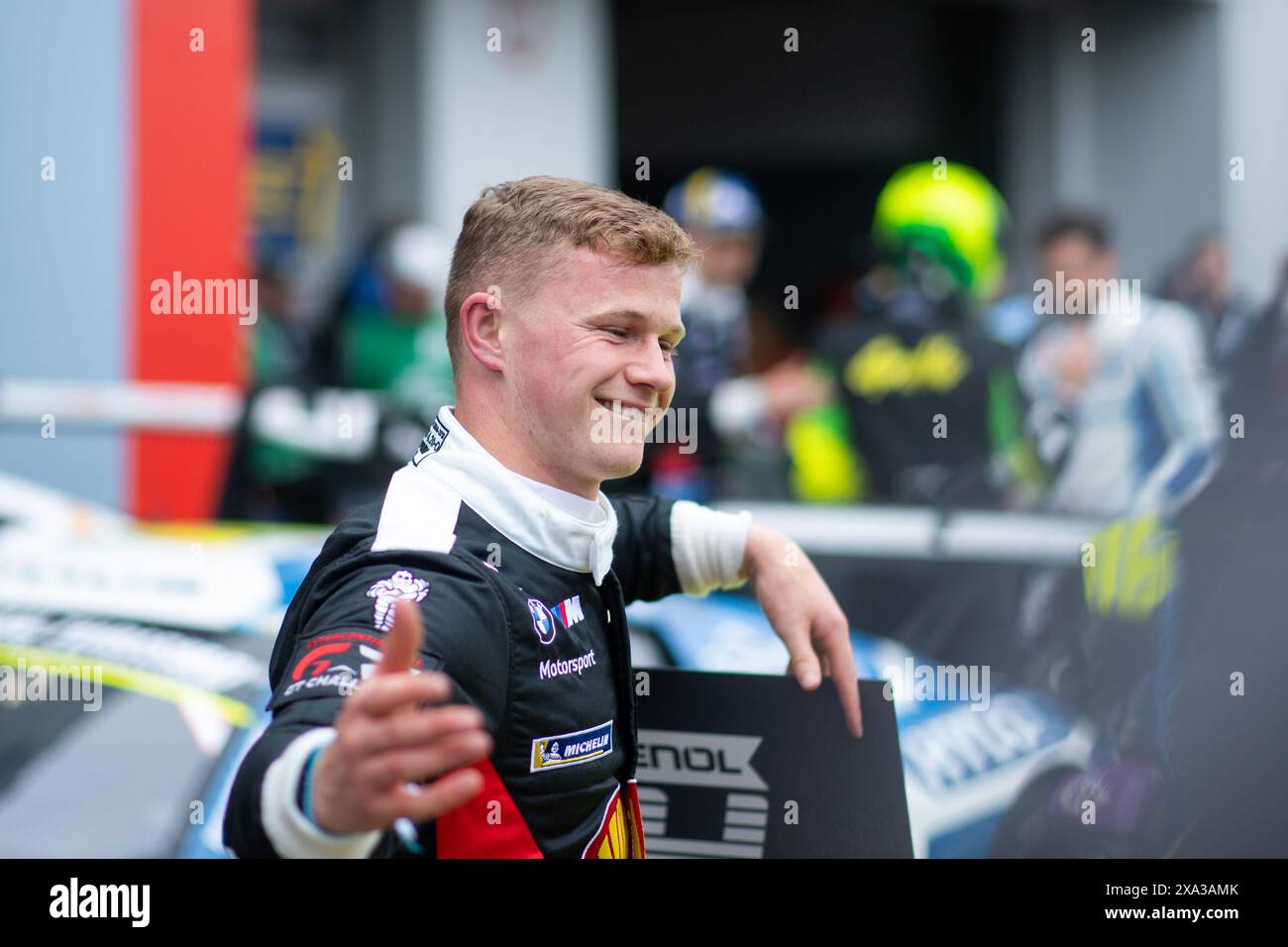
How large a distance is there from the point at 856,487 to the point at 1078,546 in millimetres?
2128

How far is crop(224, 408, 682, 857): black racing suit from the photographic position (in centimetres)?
144

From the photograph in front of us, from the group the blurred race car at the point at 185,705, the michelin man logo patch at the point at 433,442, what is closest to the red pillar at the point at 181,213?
the blurred race car at the point at 185,705

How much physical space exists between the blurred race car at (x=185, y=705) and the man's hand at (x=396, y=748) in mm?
1218

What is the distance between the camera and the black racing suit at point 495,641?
1444mm

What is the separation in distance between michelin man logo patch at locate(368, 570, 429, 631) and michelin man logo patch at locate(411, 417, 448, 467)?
227 millimetres

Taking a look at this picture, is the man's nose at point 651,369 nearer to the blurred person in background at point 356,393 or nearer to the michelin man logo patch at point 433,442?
the michelin man logo patch at point 433,442

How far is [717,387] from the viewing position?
5059mm

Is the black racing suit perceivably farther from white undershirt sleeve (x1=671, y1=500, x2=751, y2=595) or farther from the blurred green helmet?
the blurred green helmet

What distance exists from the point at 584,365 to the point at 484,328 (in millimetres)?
121

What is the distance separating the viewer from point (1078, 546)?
285 centimetres

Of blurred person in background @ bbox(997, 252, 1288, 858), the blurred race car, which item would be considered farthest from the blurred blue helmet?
blurred person in background @ bbox(997, 252, 1288, 858)

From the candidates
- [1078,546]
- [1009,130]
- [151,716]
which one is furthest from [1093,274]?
[1009,130]

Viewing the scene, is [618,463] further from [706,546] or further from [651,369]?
[706,546]
